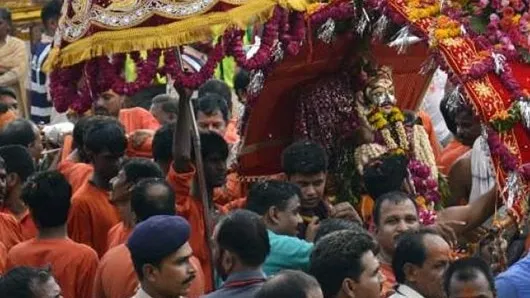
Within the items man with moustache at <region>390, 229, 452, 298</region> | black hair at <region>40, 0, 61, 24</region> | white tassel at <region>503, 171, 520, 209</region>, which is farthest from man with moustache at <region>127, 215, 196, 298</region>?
black hair at <region>40, 0, 61, 24</region>

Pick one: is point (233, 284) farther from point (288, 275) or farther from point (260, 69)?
point (260, 69)

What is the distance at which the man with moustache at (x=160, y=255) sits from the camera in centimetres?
1065

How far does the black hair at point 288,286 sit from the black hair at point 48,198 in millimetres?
2783

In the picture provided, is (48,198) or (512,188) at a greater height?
(48,198)

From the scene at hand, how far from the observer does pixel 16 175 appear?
45.4 feet

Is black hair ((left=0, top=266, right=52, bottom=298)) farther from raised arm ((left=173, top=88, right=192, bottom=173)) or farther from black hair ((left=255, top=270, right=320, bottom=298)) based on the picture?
raised arm ((left=173, top=88, right=192, bottom=173))

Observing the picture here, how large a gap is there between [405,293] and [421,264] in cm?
27

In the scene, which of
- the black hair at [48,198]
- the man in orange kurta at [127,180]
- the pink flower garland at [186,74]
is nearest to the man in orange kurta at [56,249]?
the black hair at [48,198]

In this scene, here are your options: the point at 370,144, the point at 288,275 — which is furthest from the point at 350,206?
the point at 288,275

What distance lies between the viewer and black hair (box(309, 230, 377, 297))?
34.9 feet

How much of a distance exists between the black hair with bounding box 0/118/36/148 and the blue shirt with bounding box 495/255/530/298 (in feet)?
14.9

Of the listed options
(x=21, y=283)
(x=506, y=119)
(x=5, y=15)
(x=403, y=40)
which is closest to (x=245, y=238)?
(x=21, y=283)

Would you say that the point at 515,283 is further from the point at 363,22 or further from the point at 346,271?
the point at 363,22

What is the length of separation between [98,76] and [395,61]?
2.82m
